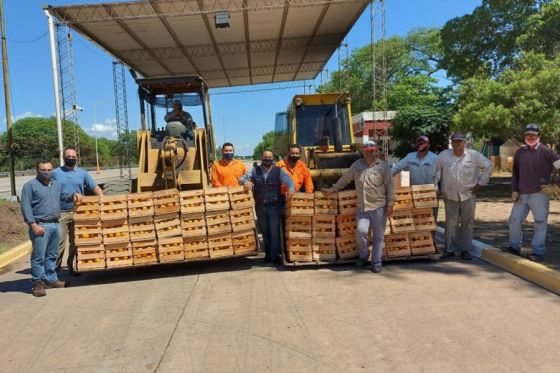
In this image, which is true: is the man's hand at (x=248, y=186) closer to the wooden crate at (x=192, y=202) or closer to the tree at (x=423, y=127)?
the wooden crate at (x=192, y=202)

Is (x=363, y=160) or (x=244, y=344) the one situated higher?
(x=363, y=160)

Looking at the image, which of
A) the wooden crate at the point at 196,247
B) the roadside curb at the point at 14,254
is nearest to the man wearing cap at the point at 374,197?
the wooden crate at the point at 196,247

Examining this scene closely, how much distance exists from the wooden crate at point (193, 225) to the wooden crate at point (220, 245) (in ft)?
0.61

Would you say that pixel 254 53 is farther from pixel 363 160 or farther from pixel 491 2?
pixel 363 160

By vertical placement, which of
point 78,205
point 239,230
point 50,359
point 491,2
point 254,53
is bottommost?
point 50,359

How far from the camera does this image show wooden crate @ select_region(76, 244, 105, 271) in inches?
290

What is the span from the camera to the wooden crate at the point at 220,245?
→ 7691 mm

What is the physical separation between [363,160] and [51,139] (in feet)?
294

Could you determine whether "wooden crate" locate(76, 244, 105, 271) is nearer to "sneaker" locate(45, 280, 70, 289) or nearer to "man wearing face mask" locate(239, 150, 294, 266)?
"sneaker" locate(45, 280, 70, 289)

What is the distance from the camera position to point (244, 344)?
15.4 ft

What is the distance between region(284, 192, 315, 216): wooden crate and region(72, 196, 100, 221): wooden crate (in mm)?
2886

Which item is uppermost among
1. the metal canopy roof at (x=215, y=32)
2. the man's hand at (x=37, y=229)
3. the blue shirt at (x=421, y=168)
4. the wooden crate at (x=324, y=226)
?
the metal canopy roof at (x=215, y=32)

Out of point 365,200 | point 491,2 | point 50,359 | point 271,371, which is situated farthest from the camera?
point 491,2

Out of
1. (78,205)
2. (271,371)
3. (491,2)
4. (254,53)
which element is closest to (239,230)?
(78,205)
